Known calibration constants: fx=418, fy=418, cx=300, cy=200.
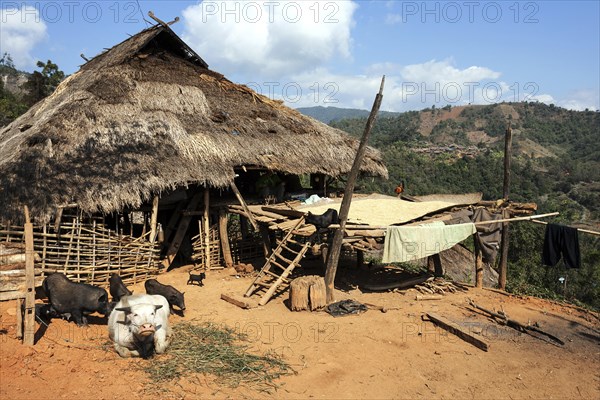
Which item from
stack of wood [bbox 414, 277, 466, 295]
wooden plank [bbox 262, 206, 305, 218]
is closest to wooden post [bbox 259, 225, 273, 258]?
wooden plank [bbox 262, 206, 305, 218]

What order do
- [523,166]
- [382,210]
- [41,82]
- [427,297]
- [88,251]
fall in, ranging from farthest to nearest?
[523,166], [41,82], [382,210], [427,297], [88,251]

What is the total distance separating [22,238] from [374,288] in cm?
782

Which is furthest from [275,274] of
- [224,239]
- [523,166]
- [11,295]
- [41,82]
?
[523,166]

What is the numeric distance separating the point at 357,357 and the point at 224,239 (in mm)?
6129

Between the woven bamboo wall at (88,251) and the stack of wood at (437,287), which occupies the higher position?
the woven bamboo wall at (88,251)

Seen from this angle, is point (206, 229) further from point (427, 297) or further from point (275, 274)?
point (427, 297)

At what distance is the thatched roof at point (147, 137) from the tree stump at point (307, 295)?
12.8 feet

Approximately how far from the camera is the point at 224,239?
1190 cm

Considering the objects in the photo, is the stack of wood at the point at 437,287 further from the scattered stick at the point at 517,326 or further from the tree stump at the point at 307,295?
the tree stump at the point at 307,295

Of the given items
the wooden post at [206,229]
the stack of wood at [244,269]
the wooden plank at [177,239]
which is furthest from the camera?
the wooden post at [206,229]

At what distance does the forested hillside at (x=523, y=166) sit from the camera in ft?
63.4

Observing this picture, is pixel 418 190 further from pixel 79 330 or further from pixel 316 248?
pixel 79 330

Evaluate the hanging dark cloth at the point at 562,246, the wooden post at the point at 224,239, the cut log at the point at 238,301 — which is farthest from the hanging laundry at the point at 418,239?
the wooden post at the point at 224,239

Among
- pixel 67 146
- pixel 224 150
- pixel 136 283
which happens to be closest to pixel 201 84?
pixel 224 150
